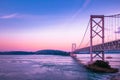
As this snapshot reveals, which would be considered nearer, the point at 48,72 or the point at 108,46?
the point at 108,46

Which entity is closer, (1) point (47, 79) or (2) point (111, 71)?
(1) point (47, 79)

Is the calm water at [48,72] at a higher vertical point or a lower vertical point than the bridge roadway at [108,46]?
lower

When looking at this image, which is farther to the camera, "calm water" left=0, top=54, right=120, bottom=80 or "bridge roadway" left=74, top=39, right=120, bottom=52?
"calm water" left=0, top=54, right=120, bottom=80

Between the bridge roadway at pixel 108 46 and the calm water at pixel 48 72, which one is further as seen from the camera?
the calm water at pixel 48 72

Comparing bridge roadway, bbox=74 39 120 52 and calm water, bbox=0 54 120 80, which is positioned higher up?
bridge roadway, bbox=74 39 120 52

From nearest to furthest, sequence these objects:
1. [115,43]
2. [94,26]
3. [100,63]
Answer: [115,43], [100,63], [94,26]

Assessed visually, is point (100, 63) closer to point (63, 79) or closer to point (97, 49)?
point (97, 49)

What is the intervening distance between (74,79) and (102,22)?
11.4m

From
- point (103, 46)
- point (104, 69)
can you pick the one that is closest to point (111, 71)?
point (104, 69)

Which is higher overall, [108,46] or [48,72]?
[108,46]

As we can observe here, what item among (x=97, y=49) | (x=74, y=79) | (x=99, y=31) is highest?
(x=99, y=31)

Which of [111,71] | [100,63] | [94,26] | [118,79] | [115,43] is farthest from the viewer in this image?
[94,26]

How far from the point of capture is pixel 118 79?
74.5 feet

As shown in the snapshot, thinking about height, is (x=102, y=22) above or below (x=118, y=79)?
above
